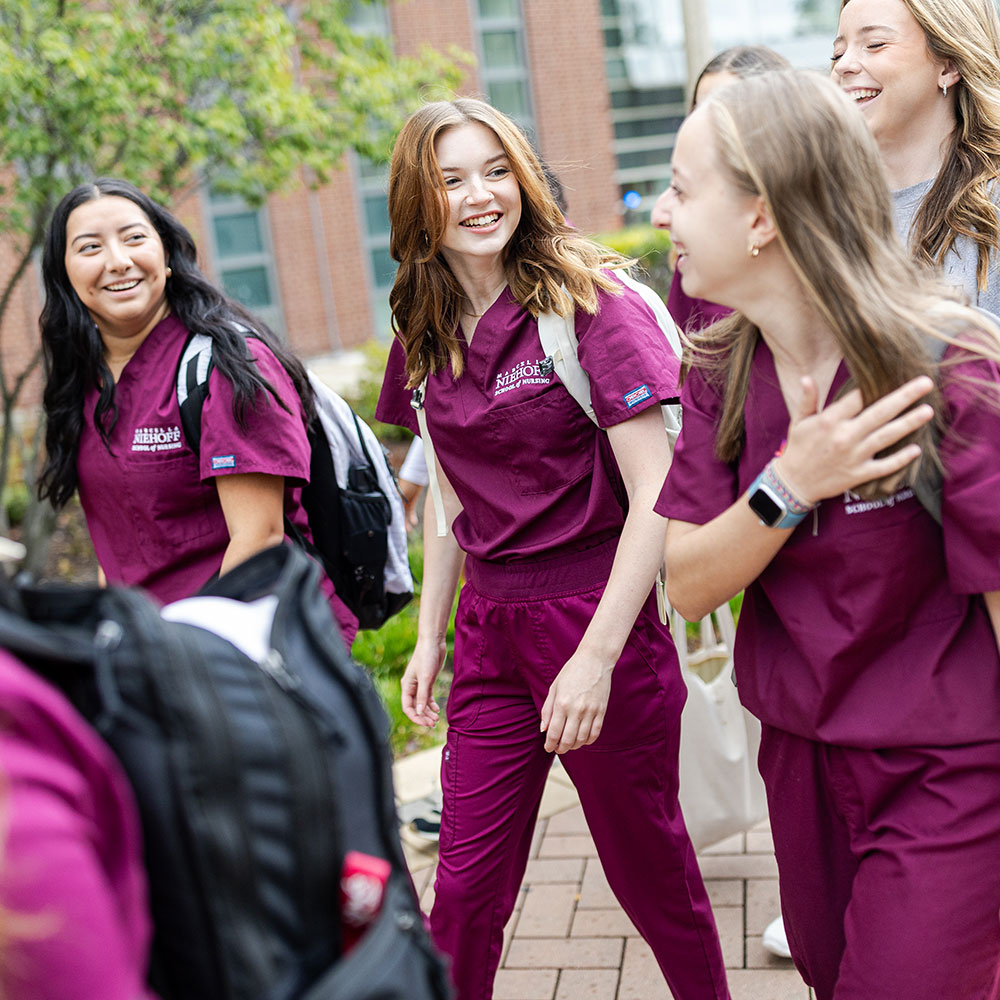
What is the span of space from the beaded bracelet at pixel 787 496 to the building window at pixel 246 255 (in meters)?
13.3

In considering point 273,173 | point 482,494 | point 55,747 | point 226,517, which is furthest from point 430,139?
point 273,173

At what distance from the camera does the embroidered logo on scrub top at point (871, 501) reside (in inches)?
71.0

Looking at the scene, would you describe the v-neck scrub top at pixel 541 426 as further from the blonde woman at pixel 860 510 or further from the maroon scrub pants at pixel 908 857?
the maroon scrub pants at pixel 908 857

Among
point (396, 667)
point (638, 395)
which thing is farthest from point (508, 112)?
point (638, 395)

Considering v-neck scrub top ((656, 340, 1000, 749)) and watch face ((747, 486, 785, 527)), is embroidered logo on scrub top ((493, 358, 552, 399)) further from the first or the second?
A: watch face ((747, 486, 785, 527))

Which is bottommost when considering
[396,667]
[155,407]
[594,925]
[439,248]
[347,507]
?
[396,667]

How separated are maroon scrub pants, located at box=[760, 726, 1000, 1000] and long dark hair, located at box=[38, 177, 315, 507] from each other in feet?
5.62

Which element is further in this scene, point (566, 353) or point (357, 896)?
point (566, 353)

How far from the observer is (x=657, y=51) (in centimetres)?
1797

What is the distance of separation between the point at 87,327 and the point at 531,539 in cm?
135

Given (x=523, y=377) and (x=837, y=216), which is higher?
(x=837, y=216)

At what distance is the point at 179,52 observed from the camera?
6.44 m

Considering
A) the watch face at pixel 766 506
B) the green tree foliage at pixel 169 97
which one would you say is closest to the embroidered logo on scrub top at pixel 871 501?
the watch face at pixel 766 506

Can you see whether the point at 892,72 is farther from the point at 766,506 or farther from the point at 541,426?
the point at 766,506
